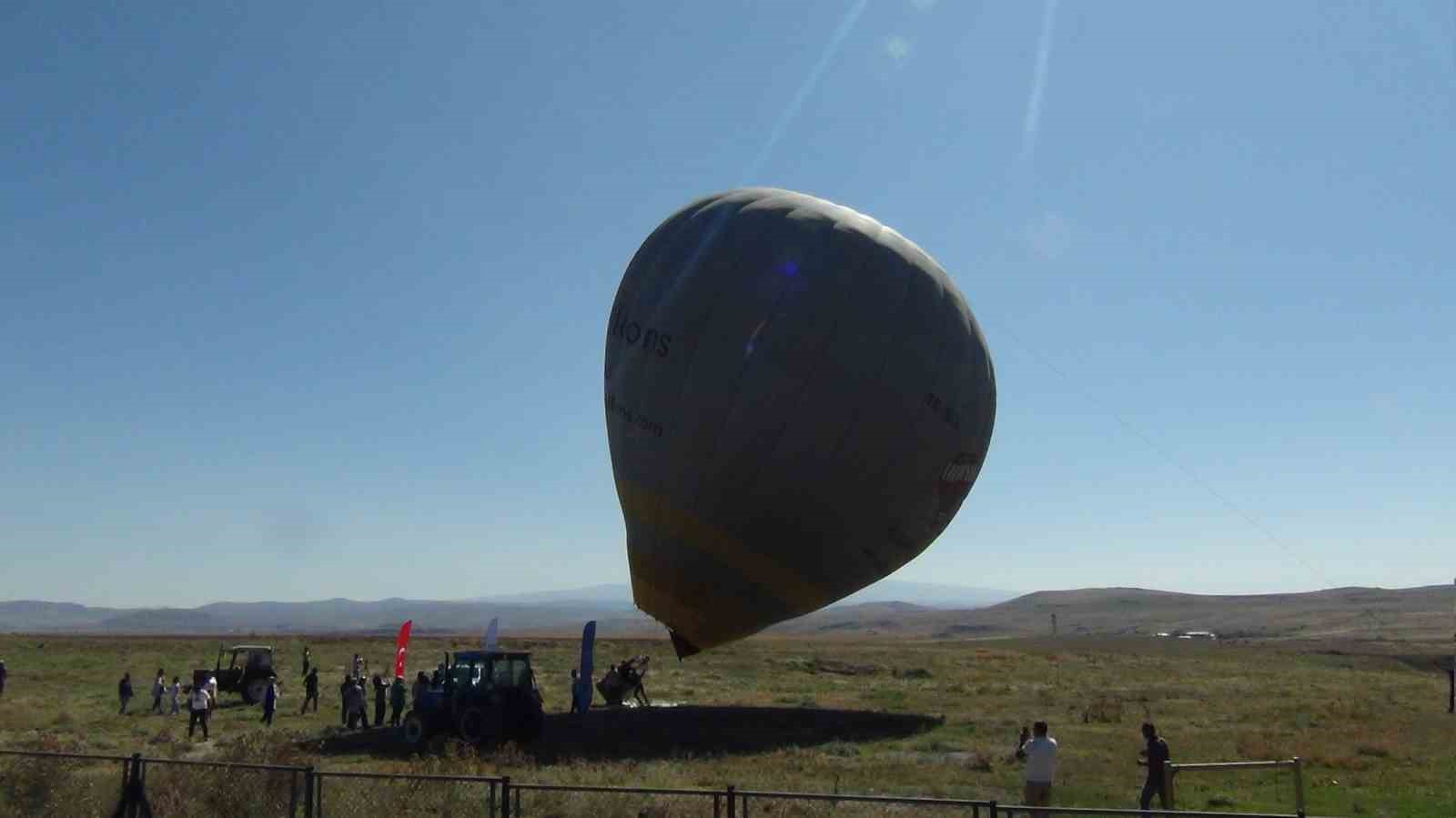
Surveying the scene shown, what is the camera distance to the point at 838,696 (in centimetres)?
3469

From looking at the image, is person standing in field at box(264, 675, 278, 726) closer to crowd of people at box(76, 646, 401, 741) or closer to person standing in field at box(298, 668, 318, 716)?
crowd of people at box(76, 646, 401, 741)

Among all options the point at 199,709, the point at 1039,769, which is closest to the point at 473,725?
the point at 199,709

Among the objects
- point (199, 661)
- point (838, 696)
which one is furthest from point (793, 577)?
point (199, 661)

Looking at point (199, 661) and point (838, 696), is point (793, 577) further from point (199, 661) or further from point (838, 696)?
point (199, 661)

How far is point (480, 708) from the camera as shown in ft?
72.5

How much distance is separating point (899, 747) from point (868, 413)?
798 centimetres

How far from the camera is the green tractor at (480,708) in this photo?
21906 mm

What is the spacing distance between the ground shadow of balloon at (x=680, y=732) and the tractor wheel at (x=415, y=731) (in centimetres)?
28

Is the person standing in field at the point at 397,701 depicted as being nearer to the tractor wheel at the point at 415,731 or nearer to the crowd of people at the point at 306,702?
the crowd of people at the point at 306,702

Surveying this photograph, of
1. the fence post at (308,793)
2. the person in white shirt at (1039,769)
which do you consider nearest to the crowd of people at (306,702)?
the fence post at (308,793)

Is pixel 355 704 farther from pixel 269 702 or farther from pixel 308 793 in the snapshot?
pixel 308 793

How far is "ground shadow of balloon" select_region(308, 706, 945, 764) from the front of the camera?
21.4 metres

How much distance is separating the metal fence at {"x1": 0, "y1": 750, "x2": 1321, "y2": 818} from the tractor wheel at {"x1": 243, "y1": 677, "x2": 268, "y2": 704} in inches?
784

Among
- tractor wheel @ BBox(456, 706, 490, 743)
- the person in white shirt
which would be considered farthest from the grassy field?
the person in white shirt
